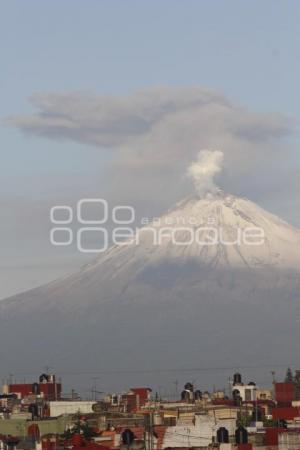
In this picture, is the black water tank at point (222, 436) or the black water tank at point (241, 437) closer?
the black water tank at point (241, 437)

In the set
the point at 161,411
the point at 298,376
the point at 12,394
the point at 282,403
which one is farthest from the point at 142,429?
the point at 298,376

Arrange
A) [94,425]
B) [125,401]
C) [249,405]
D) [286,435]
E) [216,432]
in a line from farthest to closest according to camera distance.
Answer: [125,401] < [249,405] < [94,425] < [216,432] < [286,435]

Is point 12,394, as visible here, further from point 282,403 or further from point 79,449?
point 79,449

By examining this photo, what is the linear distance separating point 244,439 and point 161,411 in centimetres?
3157

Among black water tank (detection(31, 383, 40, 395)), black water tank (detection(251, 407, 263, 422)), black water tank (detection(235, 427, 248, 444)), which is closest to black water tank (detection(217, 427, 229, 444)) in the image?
black water tank (detection(235, 427, 248, 444))

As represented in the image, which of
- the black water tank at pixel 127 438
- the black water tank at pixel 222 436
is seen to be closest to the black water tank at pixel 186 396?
the black water tank at pixel 222 436

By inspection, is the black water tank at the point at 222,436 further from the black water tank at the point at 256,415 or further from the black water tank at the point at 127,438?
the black water tank at the point at 256,415

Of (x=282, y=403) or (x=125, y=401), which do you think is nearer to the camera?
(x=282, y=403)

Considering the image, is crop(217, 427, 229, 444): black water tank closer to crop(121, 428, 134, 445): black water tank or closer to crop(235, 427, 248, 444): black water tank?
crop(235, 427, 248, 444): black water tank

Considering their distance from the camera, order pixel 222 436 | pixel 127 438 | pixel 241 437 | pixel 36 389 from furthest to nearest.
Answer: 1. pixel 36 389
2. pixel 222 436
3. pixel 127 438
4. pixel 241 437

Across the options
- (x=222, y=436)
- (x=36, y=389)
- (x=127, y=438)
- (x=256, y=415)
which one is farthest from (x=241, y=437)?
(x=36, y=389)

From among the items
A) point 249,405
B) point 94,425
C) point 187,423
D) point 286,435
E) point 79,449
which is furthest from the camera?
point 249,405

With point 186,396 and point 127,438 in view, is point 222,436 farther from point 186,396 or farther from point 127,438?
point 186,396

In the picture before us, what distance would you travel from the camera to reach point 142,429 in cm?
10350
